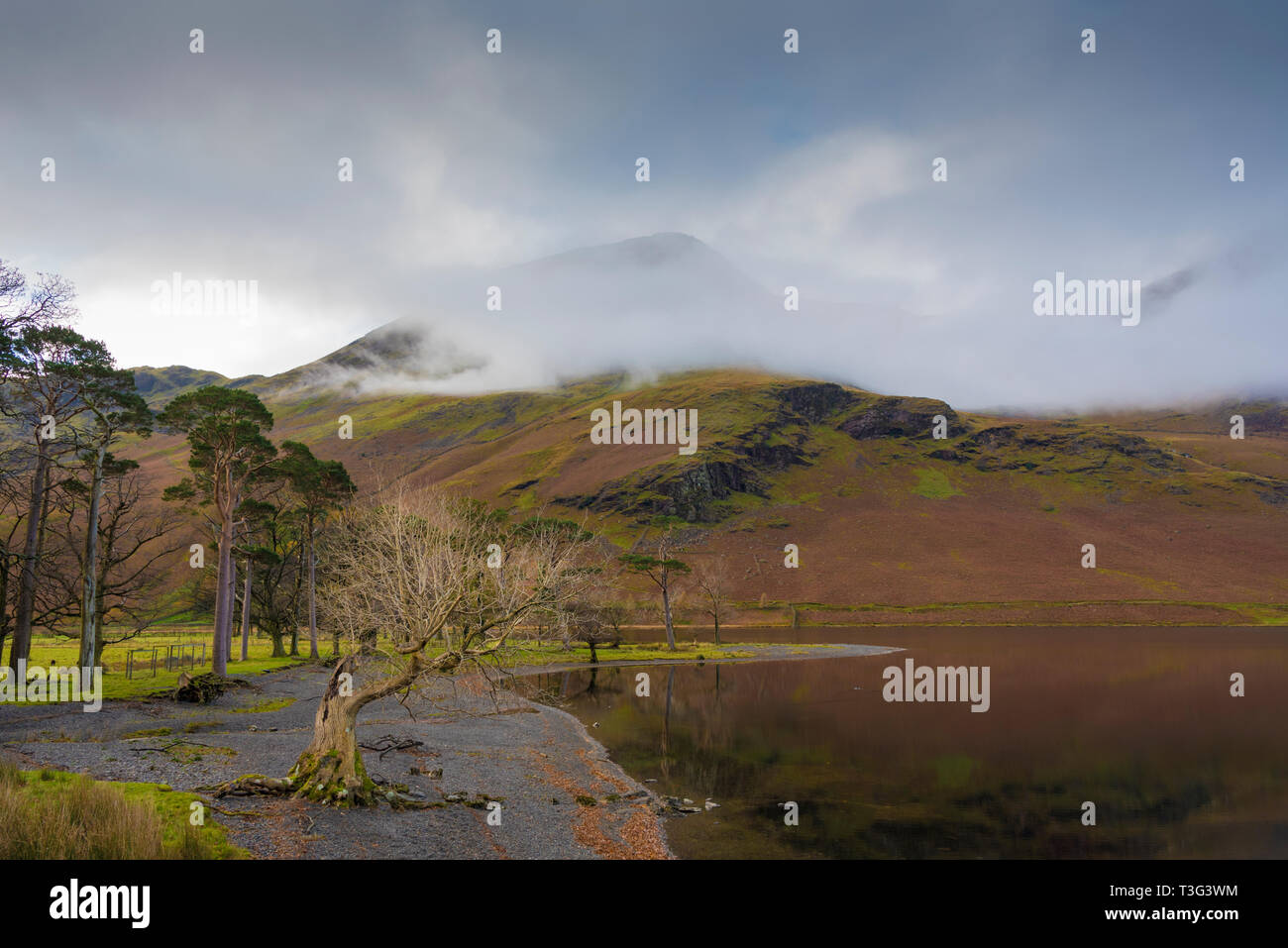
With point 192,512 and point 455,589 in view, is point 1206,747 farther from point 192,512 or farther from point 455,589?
point 192,512

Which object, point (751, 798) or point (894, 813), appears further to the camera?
point (751, 798)

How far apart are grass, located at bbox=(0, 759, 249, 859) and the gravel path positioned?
4.37 ft

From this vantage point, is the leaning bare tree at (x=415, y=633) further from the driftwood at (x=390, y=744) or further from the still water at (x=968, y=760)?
the still water at (x=968, y=760)

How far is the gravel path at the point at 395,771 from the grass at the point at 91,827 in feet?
4.37

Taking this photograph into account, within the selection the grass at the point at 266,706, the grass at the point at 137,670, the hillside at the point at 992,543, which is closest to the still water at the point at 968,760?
the grass at the point at 266,706

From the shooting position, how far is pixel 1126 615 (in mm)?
119000

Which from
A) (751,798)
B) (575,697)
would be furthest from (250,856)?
(575,697)

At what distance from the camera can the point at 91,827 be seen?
11688 millimetres

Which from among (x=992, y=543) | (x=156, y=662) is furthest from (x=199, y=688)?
(x=992, y=543)

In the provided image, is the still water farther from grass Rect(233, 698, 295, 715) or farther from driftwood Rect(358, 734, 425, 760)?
grass Rect(233, 698, 295, 715)

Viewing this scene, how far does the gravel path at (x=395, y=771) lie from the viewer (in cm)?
1652

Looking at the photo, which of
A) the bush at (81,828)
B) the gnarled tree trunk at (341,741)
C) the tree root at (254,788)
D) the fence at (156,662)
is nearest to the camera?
the bush at (81,828)

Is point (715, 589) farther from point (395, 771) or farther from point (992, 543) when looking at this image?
point (992, 543)
